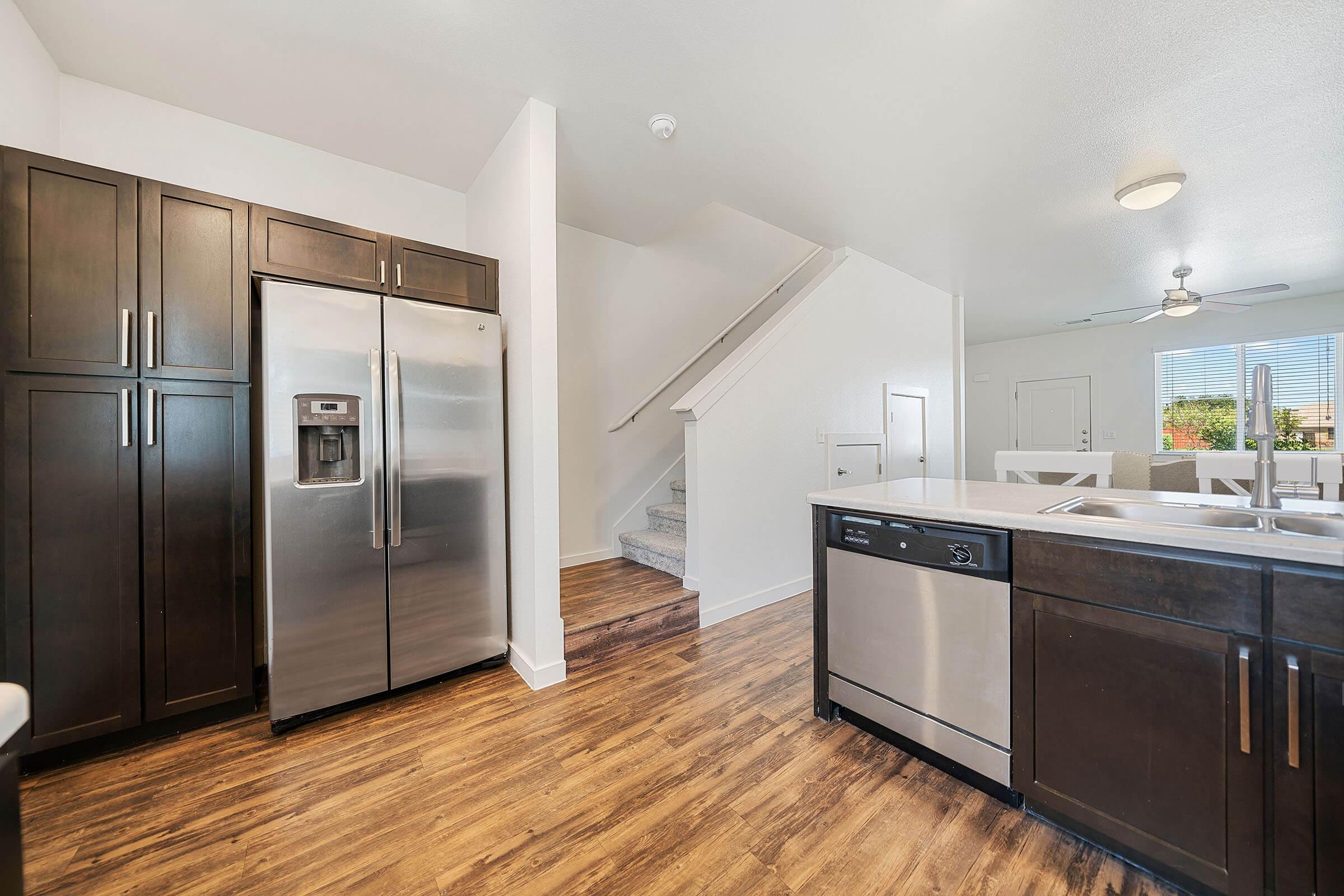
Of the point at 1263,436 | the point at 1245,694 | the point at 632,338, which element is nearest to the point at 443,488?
the point at 632,338

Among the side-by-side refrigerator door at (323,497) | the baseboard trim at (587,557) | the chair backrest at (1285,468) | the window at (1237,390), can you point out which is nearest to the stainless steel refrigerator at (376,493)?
the side-by-side refrigerator door at (323,497)

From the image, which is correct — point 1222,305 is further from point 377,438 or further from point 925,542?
point 377,438

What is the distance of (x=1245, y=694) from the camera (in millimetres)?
1061

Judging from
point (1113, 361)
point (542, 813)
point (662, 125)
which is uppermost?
point (662, 125)

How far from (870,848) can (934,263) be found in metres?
4.50

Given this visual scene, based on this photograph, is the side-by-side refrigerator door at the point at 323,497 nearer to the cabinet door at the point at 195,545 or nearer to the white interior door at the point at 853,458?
the cabinet door at the point at 195,545

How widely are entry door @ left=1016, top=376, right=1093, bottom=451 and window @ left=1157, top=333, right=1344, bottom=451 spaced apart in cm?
77

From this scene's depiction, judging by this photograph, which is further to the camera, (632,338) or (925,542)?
(632,338)

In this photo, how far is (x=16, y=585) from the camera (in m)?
1.58

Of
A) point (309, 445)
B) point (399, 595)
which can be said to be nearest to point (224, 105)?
point (309, 445)

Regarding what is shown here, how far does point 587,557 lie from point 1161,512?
10.3ft

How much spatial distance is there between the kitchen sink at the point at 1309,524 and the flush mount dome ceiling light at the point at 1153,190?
2.35 meters

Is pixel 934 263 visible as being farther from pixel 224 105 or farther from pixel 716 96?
pixel 224 105

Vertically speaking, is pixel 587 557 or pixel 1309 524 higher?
pixel 1309 524
